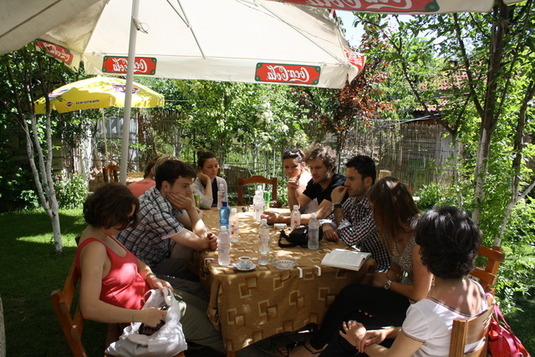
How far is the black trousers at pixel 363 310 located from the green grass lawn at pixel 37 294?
1644 mm

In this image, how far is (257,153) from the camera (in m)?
8.05

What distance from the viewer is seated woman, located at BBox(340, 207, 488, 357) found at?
157 cm

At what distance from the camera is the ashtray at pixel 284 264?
2.42m

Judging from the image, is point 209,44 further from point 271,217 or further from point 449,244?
point 449,244

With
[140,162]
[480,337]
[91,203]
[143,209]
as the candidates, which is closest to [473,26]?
[480,337]

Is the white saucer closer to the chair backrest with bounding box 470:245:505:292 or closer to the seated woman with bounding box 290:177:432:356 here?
the seated woman with bounding box 290:177:432:356

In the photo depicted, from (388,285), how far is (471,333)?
87 cm

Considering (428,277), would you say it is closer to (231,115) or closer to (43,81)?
(43,81)

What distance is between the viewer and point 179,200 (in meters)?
2.88

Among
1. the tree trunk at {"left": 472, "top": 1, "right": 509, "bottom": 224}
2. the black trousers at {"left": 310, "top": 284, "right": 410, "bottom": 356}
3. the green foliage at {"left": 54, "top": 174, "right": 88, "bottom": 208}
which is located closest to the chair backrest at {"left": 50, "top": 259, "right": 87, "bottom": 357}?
the black trousers at {"left": 310, "top": 284, "right": 410, "bottom": 356}

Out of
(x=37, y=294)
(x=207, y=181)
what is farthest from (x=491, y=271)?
(x=37, y=294)

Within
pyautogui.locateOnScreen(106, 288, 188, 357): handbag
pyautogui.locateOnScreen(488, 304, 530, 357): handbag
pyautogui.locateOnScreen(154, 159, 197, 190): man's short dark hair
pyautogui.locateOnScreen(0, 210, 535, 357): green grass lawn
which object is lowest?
pyautogui.locateOnScreen(0, 210, 535, 357): green grass lawn

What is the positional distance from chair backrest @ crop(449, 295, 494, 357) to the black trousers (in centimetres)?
Result: 60

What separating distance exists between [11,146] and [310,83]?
5.82 metres
